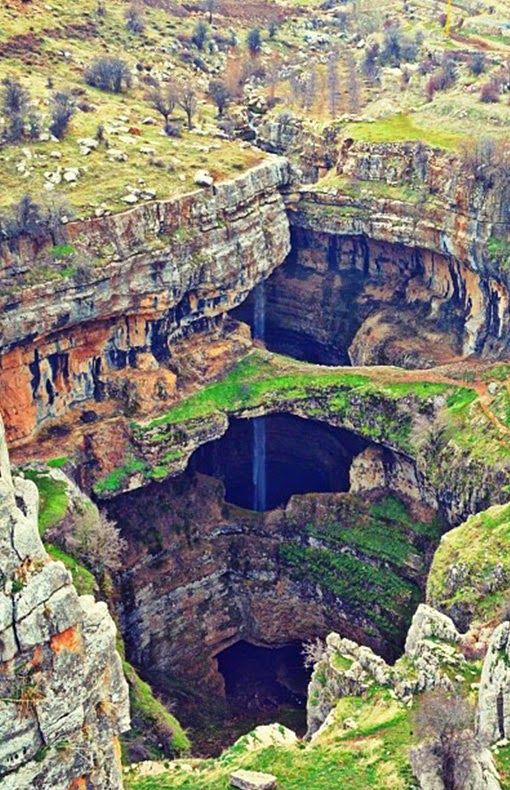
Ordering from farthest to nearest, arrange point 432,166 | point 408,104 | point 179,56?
1. point 179,56
2. point 408,104
3. point 432,166

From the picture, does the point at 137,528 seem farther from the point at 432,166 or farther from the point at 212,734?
the point at 432,166

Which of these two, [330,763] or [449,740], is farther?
[330,763]

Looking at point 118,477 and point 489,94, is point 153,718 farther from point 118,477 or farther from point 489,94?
point 489,94

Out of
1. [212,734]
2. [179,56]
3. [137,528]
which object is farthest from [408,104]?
[212,734]

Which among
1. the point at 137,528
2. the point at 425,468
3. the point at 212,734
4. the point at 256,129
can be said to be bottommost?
the point at 212,734

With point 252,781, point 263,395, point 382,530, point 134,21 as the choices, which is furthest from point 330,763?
point 134,21
